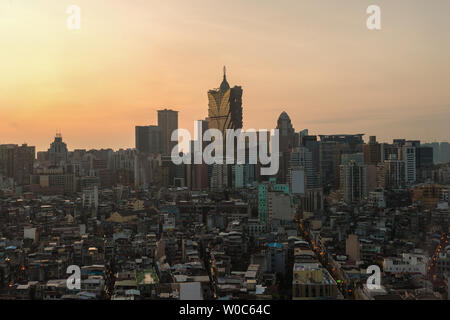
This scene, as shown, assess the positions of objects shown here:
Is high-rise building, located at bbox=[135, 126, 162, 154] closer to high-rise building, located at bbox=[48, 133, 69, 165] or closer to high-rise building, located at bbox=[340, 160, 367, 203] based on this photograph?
high-rise building, located at bbox=[48, 133, 69, 165]

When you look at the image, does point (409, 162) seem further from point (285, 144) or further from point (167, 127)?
point (167, 127)

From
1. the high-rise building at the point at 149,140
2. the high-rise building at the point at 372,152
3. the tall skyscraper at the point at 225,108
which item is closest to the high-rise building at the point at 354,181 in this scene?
the high-rise building at the point at 372,152

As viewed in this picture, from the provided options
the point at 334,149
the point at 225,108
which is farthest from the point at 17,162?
the point at 334,149

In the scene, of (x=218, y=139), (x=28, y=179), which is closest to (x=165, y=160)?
(x=218, y=139)

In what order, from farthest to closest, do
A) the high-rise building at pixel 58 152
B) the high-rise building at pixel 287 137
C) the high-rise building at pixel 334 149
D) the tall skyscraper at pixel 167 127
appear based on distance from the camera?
the high-rise building at pixel 334 149, the high-rise building at pixel 287 137, the high-rise building at pixel 58 152, the tall skyscraper at pixel 167 127

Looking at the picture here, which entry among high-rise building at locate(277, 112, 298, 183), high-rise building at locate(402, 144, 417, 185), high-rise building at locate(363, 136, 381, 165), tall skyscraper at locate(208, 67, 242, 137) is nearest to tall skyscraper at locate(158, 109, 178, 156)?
tall skyscraper at locate(208, 67, 242, 137)

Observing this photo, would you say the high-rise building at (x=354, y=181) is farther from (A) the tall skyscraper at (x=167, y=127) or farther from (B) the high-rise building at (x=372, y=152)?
(A) the tall skyscraper at (x=167, y=127)
